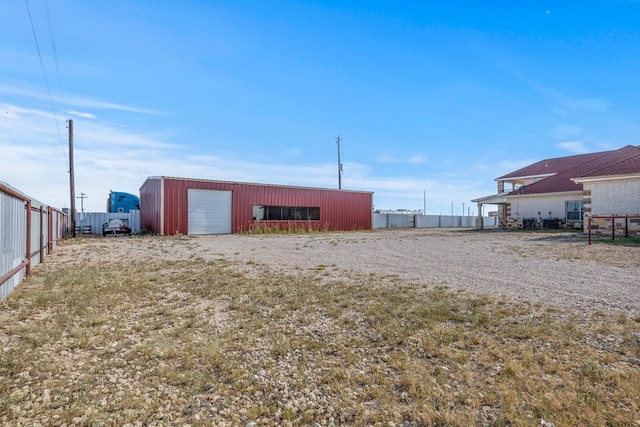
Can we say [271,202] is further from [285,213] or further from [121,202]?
[121,202]

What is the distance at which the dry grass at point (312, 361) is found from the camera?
2.71 metres

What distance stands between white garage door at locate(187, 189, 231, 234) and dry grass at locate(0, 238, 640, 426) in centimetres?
1558

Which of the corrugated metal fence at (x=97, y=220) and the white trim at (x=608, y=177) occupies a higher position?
the white trim at (x=608, y=177)

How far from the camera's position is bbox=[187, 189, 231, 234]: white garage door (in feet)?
69.5

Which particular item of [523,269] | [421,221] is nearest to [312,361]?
[523,269]

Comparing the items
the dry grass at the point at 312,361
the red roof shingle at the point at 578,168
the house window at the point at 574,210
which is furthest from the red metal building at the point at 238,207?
the dry grass at the point at 312,361

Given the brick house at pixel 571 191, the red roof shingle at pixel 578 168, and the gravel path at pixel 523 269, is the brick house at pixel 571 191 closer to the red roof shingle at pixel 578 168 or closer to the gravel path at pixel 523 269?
the red roof shingle at pixel 578 168

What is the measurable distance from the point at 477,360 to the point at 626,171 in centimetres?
1951

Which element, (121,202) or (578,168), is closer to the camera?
(578,168)

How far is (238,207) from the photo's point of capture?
22.9 metres

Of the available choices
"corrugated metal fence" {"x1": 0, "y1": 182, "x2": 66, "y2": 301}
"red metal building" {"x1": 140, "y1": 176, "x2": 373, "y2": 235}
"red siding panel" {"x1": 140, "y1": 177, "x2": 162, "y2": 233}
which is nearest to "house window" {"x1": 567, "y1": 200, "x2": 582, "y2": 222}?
"red metal building" {"x1": 140, "y1": 176, "x2": 373, "y2": 235}

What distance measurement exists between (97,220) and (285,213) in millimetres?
15425

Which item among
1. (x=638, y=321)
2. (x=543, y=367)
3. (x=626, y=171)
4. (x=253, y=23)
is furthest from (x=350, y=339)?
(x=626, y=171)

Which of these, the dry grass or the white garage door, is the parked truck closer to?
the white garage door
